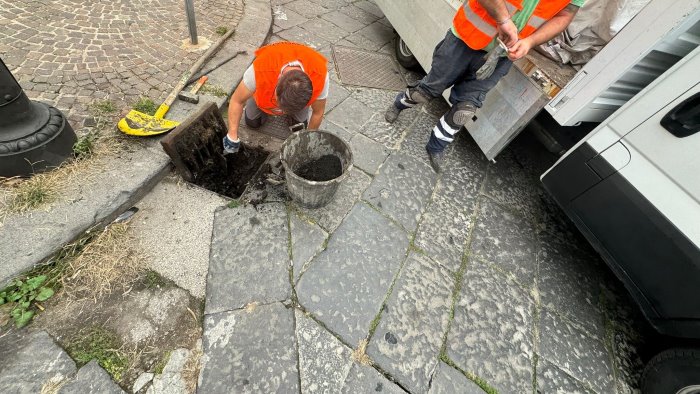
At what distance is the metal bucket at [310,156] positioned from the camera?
2213mm

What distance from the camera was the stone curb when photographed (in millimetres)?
1921

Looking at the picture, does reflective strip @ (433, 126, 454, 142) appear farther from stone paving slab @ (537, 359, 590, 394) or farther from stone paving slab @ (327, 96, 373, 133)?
stone paving slab @ (537, 359, 590, 394)

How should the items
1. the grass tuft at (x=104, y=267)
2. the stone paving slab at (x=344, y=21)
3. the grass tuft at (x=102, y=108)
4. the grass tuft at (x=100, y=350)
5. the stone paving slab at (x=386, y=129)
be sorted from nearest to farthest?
1. the grass tuft at (x=100, y=350)
2. the grass tuft at (x=104, y=267)
3. the grass tuft at (x=102, y=108)
4. the stone paving slab at (x=386, y=129)
5. the stone paving slab at (x=344, y=21)

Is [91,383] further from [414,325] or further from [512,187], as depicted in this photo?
[512,187]

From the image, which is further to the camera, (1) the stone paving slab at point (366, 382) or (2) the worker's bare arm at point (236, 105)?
(2) the worker's bare arm at point (236, 105)

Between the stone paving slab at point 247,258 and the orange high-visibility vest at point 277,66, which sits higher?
the orange high-visibility vest at point 277,66

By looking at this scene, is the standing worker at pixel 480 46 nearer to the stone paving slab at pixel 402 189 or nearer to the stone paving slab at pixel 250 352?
the stone paving slab at pixel 402 189

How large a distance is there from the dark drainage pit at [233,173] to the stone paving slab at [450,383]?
2.10 metres

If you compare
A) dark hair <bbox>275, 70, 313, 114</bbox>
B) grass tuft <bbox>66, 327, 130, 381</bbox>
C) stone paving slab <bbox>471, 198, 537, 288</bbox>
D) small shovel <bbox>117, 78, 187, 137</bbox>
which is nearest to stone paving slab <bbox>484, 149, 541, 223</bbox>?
stone paving slab <bbox>471, 198, 537, 288</bbox>

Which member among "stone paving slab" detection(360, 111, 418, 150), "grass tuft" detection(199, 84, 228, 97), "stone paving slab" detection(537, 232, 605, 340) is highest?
"stone paving slab" detection(537, 232, 605, 340)

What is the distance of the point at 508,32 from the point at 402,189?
145 cm

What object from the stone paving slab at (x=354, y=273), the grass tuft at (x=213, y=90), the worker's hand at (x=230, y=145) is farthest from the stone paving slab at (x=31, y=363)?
the grass tuft at (x=213, y=90)

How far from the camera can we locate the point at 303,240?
7.91 feet

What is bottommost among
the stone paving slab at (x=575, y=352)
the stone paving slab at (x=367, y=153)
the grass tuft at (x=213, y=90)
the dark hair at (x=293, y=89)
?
the grass tuft at (x=213, y=90)
